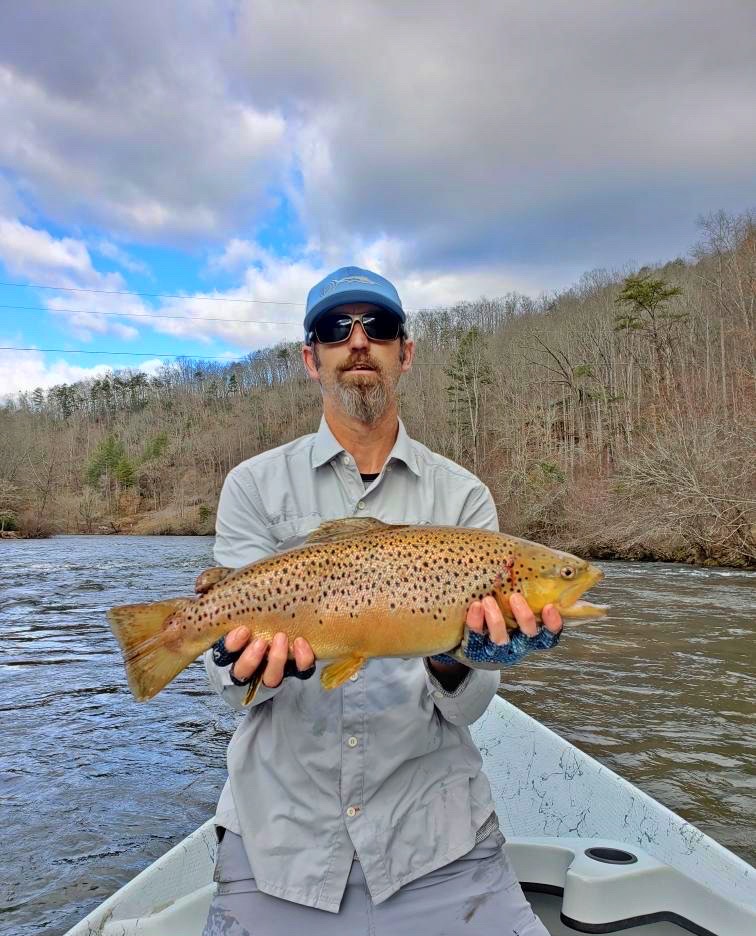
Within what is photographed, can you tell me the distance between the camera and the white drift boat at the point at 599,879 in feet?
10.1

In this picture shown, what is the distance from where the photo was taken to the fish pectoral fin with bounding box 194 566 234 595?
104 inches

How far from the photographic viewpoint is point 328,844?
2572 mm

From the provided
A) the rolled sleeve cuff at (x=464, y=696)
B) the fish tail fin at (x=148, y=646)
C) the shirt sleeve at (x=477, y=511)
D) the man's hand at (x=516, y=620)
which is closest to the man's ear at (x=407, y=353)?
the shirt sleeve at (x=477, y=511)

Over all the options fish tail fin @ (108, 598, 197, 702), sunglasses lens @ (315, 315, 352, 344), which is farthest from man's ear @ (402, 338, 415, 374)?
fish tail fin @ (108, 598, 197, 702)

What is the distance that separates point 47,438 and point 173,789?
347 feet

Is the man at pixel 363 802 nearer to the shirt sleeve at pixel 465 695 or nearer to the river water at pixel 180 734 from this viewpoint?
the shirt sleeve at pixel 465 695

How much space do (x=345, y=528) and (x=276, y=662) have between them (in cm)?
57

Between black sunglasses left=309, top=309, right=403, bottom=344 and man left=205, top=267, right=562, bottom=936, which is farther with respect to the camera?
black sunglasses left=309, top=309, right=403, bottom=344

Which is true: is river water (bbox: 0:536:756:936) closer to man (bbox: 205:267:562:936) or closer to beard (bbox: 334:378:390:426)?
man (bbox: 205:267:562:936)

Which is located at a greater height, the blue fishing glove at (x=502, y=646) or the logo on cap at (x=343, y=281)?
the logo on cap at (x=343, y=281)

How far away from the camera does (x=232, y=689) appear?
2.72 meters

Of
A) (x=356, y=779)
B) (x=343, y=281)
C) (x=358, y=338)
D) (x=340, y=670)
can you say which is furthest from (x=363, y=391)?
(x=356, y=779)

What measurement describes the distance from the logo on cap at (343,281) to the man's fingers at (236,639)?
66.1 inches

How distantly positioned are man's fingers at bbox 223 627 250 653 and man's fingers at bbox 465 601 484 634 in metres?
0.81
